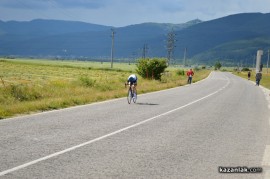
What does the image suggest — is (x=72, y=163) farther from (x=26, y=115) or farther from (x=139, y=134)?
(x=26, y=115)

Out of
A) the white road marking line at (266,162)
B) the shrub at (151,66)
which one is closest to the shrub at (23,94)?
the white road marking line at (266,162)

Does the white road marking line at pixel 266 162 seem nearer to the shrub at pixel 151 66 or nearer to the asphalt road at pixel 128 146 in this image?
the asphalt road at pixel 128 146

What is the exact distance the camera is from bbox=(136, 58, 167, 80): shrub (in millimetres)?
44250

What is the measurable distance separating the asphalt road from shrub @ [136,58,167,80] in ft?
96.9

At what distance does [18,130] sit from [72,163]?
386 centimetres

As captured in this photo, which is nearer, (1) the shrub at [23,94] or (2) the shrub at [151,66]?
(1) the shrub at [23,94]

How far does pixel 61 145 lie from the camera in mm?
8812

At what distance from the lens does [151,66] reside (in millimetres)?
44281

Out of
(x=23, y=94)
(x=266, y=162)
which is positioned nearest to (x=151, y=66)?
(x=23, y=94)

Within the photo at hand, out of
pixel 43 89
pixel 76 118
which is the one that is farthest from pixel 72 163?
pixel 43 89

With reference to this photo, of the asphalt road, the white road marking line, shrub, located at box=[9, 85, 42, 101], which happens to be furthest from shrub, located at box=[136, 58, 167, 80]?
the white road marking line

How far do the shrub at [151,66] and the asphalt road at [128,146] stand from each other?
1162 inches

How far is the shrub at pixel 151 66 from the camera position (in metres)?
44.2

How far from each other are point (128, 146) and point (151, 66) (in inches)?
1399
